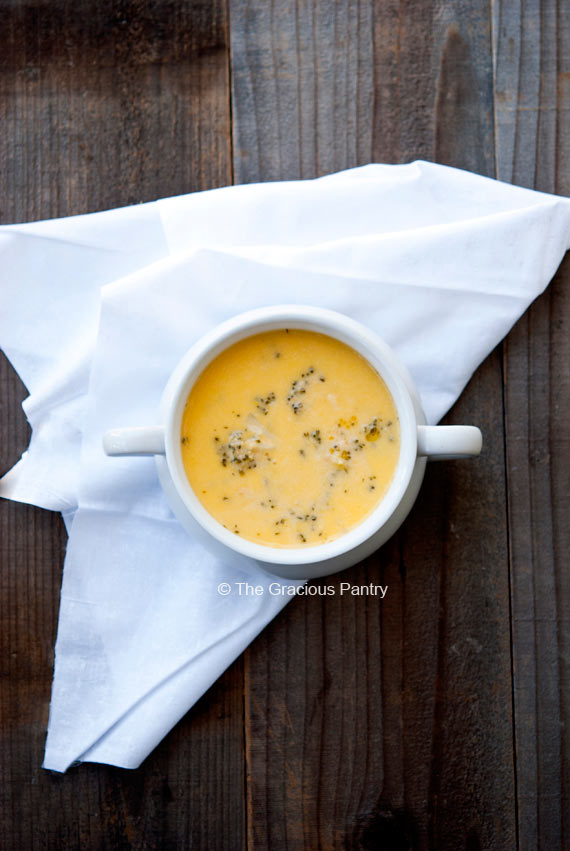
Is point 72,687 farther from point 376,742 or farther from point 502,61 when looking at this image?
point 502,61

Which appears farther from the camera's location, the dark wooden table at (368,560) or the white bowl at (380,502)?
the dark wooden table at (368,560)

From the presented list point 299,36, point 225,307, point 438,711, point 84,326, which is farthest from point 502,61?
point 438,711

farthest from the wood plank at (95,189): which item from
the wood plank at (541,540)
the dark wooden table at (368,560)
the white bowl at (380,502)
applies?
the wood plank at (541,540)

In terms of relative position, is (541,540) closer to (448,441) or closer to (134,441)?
(448,441)

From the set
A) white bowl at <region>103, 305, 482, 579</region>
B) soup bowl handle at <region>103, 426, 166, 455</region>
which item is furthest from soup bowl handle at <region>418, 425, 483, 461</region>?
soup bowl handle at <region>103, 426, 166, 455</region>

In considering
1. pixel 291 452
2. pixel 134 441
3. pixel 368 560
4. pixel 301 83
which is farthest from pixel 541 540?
pixel 301 83

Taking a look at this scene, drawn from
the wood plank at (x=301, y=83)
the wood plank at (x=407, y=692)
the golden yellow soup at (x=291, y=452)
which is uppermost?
the wood plank at (x=301, y=83)

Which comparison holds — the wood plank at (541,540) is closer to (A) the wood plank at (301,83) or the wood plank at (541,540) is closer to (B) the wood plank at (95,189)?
(A) the wood plank at (301,83)
